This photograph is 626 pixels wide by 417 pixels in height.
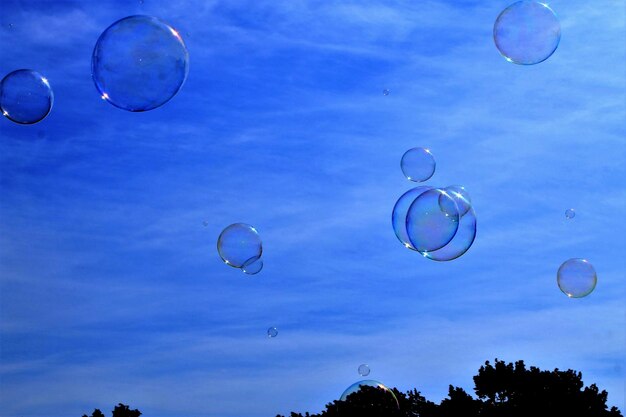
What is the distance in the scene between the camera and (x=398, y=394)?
159 ft

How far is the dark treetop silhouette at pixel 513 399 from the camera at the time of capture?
42.4 meters

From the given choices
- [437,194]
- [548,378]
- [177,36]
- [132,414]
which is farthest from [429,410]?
[177,36]

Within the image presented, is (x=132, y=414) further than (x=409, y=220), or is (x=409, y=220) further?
(x=132, y=414)

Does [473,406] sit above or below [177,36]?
above

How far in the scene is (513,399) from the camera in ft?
145

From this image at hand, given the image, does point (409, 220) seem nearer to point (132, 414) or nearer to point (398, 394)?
point (398, 394)

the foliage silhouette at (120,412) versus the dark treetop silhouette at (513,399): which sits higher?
the foliage silhouette at (120,412)

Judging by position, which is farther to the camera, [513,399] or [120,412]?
[120,412]

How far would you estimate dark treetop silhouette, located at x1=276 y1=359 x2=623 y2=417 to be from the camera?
139 feet

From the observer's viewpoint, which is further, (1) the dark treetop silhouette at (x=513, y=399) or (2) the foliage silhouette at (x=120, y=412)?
(2) the foliage silhouette at (x=120, y=412)

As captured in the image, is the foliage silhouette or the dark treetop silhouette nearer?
the dark treetop silhouette

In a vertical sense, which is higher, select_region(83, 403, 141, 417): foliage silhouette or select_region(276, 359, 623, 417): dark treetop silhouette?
select_region(83, 403, 141, 417): foliage silhouette

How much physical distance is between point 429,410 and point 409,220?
31.7 m

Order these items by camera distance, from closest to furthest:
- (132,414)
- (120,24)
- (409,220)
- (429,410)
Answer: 1. (120,24)
2. (409,220)
3. (429,410)
4. (132,414)
